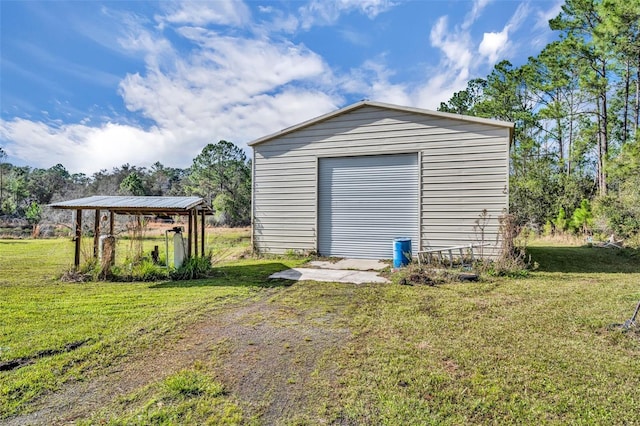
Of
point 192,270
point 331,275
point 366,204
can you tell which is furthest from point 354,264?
point 192,270

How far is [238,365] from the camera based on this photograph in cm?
277

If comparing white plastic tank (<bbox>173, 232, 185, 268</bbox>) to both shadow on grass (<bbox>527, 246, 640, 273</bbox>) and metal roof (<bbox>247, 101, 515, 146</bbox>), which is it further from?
shadow on grass (<bbox>527, 246, 640, 273</bbox>)

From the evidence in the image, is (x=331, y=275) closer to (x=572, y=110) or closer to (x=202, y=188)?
(x=572, y=110)

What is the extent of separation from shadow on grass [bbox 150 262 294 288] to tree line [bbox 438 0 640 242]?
12.5m

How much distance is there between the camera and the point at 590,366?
267cm

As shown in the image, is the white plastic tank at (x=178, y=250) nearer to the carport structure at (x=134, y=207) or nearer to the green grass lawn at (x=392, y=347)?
the carport structure at (x=134, y=207)

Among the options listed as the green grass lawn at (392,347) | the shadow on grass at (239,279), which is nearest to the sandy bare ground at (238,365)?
the green grass lawn at (392,347)

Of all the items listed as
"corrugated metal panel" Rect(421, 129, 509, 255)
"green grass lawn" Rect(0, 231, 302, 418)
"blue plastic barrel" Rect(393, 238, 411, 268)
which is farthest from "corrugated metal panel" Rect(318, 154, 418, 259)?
"green grass lawn" Rect(0, 231, 302, 418)

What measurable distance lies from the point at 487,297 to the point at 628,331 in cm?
177

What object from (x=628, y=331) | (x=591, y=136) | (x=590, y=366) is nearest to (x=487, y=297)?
(x=628, y=331)

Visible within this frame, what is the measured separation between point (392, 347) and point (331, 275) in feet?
12.9

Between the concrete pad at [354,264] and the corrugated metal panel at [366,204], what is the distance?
367 millimetres

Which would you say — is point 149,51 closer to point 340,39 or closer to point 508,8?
point 340,39

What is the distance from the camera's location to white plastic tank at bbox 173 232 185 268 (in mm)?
6871
